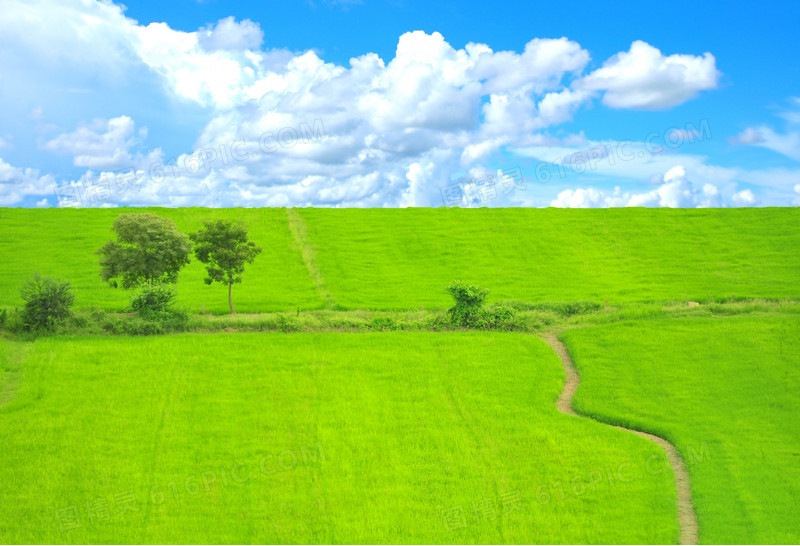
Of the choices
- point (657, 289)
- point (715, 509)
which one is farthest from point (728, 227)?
point (715, 509)

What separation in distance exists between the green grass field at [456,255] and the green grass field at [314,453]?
11.5 meters

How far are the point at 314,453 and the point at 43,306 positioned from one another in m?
19.4

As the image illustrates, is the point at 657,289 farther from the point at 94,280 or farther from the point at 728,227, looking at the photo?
the point at 94,280

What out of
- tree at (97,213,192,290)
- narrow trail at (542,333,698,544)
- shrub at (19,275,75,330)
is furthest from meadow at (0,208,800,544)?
tree at (97,213,192,290)

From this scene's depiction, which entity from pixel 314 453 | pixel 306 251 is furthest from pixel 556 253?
pixel 314 453

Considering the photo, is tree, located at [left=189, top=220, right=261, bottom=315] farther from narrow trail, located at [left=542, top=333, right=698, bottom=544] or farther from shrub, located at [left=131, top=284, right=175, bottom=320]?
narrow trail, located at [left=542, top=333, right=698, bottom=544]

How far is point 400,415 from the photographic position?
21.8m

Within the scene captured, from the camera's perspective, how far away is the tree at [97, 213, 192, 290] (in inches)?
1284

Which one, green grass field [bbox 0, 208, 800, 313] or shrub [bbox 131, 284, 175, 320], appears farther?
green grass field [bbox 0, 208, 800, 313]

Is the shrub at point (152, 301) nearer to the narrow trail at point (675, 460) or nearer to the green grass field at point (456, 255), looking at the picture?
the green grass field at point (456, 255)

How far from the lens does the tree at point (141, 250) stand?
107 feet

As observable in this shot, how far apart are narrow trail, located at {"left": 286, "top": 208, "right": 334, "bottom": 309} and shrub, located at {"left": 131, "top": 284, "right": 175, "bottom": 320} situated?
9625mm

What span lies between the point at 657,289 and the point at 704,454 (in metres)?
22.7

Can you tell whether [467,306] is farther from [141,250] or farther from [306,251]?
[306,251]
